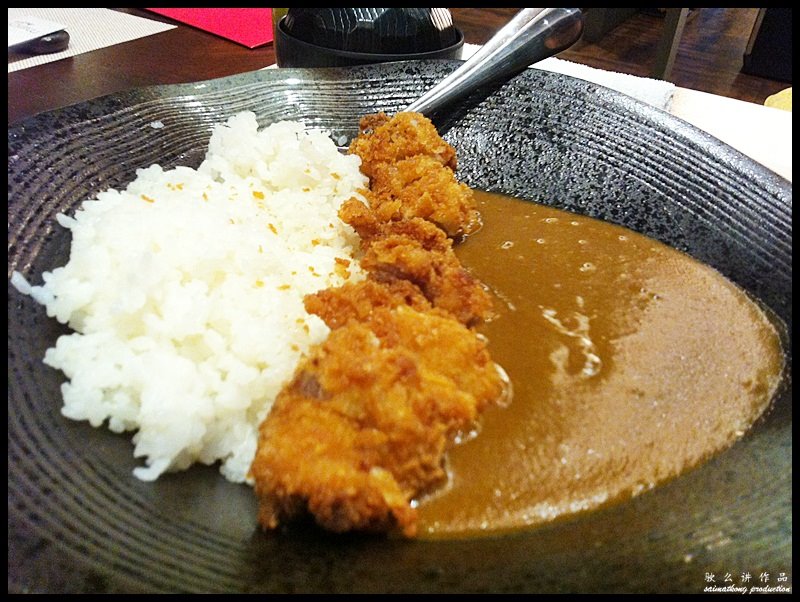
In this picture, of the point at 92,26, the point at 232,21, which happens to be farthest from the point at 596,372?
the point at 92,26

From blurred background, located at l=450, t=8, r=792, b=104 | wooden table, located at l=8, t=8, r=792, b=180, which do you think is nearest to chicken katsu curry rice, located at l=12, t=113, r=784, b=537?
wooden table, located at l=8, t=8, r=792, b=180

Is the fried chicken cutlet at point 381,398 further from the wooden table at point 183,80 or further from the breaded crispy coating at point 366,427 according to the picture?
the wooden table at point 183,80

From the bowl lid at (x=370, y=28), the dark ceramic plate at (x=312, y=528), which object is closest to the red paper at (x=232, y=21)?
the bowl lid at (x=370, y=28)

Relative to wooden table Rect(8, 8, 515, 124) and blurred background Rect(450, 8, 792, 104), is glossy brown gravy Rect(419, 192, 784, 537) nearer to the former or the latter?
wooden table Rect(8, 8, 515, 124)

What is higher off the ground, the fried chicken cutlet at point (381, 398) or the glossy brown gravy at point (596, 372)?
the fried chicken cutlet at point (381, 398)

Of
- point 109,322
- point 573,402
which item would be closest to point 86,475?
point 109,322

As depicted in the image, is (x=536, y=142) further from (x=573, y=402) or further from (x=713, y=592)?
(x=713, y=592)

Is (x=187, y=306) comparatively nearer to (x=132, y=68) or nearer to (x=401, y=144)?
(x=401, y=144)
